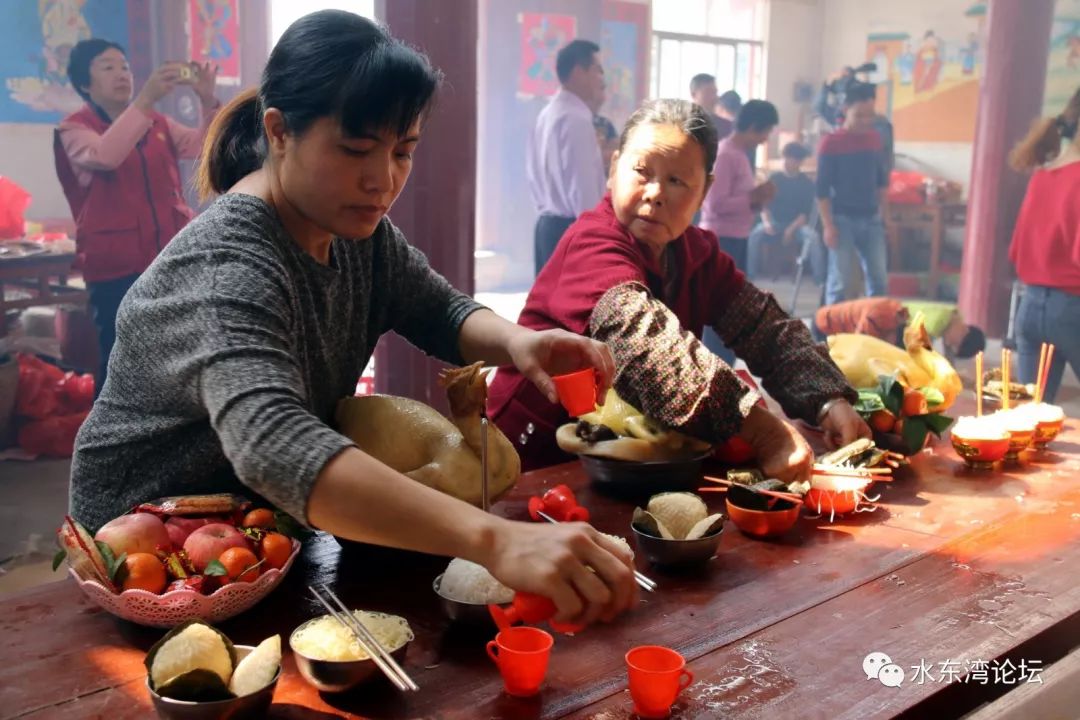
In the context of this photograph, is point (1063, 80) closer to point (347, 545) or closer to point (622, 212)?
point (622, 212)

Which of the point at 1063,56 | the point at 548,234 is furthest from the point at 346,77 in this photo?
the point at 1063,56

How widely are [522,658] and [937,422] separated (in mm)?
1716

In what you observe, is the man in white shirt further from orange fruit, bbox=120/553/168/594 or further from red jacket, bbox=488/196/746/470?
orange fruit, bbox=120/553/168/594

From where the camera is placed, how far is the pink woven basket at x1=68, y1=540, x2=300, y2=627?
4.66ft

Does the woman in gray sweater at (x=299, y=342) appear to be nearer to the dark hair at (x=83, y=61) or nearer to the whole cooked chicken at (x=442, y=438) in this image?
the whole cooked chicken at (x=442, y=438)

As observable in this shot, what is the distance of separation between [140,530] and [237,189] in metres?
0.61

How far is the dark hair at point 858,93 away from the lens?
7513mm

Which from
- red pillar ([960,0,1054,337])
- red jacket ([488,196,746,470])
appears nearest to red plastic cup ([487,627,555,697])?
red jacket ([488,196,746,470])

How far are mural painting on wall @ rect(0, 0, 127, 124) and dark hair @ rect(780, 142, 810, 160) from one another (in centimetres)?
580

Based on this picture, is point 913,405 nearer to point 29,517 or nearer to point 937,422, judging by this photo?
point 937,422

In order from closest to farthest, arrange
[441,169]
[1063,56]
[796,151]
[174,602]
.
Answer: [174,602] < [441,169] < [1063,56] < [796,151]

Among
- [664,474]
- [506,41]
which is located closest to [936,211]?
[506,41]

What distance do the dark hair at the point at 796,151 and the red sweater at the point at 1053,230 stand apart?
9.96ft

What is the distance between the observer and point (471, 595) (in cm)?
150
